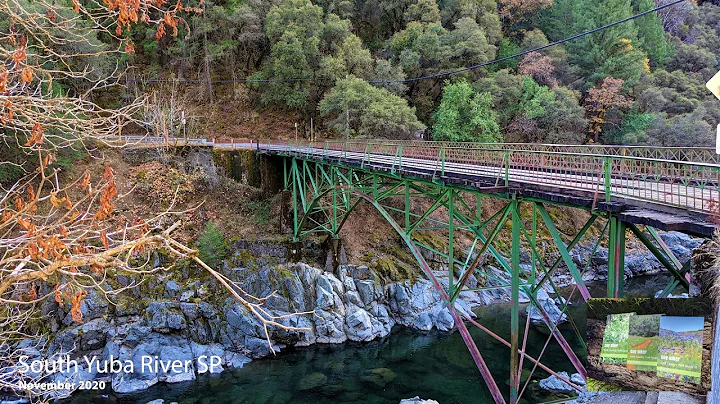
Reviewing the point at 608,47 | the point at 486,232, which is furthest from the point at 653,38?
the point at 486,232

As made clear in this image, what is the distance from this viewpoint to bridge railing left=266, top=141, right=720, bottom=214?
21.3ft

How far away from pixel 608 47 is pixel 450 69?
11.1 meters

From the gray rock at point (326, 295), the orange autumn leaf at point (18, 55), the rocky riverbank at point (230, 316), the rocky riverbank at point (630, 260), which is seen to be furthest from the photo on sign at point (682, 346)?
the rocky riverbank at point (630, 260)

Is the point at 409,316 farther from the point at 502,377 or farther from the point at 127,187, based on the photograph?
the point at 127,187

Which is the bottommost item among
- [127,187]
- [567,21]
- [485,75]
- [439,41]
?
[127,187]

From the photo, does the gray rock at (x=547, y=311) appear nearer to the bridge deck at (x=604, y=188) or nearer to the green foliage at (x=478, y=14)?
the bridge deck at (x=604, y=188)

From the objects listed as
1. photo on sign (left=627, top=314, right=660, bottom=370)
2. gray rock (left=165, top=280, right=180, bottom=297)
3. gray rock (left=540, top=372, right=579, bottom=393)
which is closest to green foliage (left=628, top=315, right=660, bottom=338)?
photo on sign (left=627, top=314, right=660, bottom=370)

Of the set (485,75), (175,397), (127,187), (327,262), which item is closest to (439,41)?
(485,75)

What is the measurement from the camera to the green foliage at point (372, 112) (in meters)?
24.2

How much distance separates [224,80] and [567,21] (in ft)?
91.4

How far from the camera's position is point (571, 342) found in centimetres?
1714

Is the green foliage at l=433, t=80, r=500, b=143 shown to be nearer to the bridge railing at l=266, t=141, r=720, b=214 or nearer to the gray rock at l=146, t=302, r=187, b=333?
the bridge railing at l=266, t=141, r=720, b=214

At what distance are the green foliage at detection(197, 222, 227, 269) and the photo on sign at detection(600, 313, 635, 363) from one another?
17055 mm

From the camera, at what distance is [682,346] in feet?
12.3
